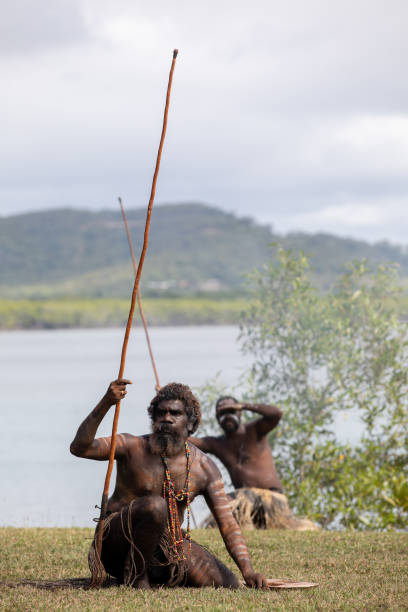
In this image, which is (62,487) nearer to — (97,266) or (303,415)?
(303,415)

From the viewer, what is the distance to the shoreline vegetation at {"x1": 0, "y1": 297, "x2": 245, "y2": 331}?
236ft

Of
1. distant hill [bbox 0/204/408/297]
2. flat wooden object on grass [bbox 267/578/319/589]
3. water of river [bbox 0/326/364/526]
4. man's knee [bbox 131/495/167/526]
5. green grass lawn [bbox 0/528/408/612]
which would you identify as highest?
distant hill [bbox 0/204/408/297]

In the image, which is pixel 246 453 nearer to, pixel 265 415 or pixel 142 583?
pixel 265 415

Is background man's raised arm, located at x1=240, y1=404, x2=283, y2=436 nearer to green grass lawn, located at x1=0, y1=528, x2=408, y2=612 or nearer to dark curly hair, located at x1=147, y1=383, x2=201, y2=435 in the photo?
green grass lawn, located at x1=0, y1=528, x2=408, y2=612

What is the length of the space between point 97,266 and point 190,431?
372 ft

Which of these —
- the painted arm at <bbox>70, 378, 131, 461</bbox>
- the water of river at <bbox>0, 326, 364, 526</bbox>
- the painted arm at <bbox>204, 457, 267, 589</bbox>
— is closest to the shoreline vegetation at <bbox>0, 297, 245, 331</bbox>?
the water of river at <bbox>0, 326, 364, 526</bbox>

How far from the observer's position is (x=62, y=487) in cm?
2120

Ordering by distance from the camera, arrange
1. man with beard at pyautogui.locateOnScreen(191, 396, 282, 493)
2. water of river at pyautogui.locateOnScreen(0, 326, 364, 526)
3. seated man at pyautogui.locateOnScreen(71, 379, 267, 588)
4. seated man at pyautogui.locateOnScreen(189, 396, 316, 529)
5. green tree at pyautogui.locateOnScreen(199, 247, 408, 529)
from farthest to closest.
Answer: water of river at pyautogui.locateOnScreen(0, 326, 364, 526) → green tree at pyautogui.locateOnScreen(199, 247, 408, 529) → man with beard at pyautogui.locateOnScreen(191, 396, 282, 493) → seated man at pyautogui.locateOnScreen(189, 396, 316, 529) → seated man at pyautogui.locateOnScreen(71, 379, 267, 588)

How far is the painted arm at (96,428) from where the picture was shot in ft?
15.4

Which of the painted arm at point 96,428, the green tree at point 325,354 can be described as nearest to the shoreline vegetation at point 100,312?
the green tree at point 325,354

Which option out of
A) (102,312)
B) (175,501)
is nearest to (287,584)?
(175,501)

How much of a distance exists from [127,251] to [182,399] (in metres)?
115

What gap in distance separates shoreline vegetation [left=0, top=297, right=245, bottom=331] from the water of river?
218 cm

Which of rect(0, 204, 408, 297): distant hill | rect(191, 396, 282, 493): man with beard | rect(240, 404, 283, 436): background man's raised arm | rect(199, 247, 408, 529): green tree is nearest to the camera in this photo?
rect(240, 404, 283, 436): background man's raised arm
